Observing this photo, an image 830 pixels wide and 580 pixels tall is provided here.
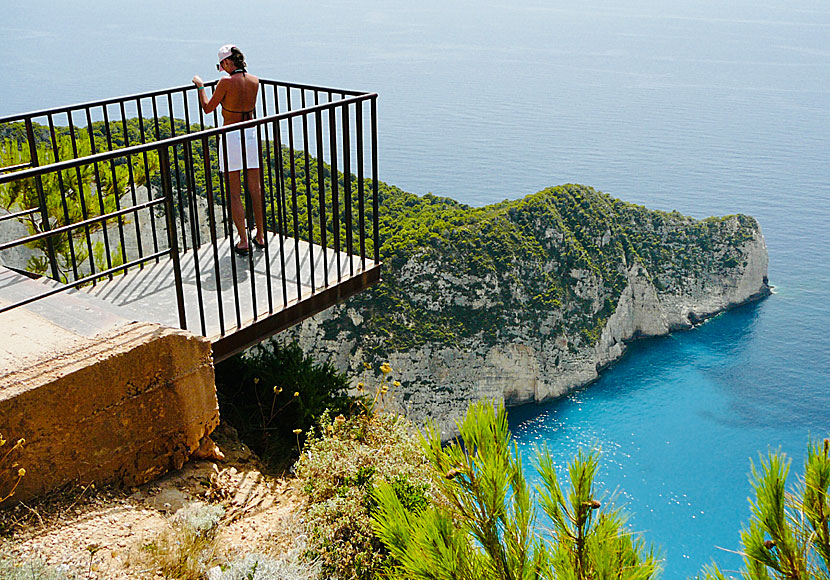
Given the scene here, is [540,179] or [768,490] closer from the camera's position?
[768,490]

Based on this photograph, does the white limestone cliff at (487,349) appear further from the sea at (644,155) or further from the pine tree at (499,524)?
the pine tree at (499,524)

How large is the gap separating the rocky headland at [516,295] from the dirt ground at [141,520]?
3621cm

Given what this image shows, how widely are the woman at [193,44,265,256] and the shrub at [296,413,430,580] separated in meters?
1.62

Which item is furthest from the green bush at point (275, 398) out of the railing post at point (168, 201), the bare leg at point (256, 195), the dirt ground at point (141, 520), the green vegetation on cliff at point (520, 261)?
the green vegetation on cliff at point (520, 261)

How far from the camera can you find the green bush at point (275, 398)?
16.2ft

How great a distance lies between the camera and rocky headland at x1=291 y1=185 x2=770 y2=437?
1763 inches

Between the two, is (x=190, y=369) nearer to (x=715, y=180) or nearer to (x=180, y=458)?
(x=180, y=458)

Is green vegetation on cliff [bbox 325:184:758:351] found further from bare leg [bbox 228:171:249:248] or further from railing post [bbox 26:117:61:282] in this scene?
railing post [bbox 26:117:61:282]

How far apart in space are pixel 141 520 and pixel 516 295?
4655 cm

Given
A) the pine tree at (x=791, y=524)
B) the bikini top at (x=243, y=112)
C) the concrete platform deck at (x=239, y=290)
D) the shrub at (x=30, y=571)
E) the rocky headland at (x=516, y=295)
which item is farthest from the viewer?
the rocky headland at (x=516, y=295)

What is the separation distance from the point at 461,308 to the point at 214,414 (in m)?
43.7

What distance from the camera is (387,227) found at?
166 ft

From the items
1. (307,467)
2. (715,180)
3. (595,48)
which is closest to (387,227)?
(307,467)

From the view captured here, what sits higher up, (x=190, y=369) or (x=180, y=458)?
(x=190, y=369)
